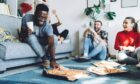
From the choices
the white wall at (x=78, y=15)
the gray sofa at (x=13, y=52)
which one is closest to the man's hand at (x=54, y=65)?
the gray sofa at (x=13, y=52)

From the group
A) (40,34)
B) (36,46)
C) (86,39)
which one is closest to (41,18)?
(40,34)

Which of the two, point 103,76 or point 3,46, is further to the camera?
point 3,46

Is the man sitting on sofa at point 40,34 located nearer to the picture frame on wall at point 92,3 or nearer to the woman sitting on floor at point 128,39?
the woman sitting on floor at point 128,39

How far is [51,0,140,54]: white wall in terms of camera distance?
4141 millimetres

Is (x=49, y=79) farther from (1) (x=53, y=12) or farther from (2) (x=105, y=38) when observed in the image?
(1) (x=53, y=12)

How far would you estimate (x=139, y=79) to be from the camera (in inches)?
75.7

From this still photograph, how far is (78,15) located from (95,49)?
3.69ft

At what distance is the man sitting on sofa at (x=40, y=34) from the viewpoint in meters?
2.70

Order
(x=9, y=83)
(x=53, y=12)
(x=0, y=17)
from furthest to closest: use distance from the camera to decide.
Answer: (x=53, y=12), (x=0, y=17), (x=9, y=83)

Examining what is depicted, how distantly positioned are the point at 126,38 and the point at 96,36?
506 millimetres

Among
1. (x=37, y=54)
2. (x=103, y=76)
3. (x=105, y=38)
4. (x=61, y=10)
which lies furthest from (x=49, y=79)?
(x=61, y=10)

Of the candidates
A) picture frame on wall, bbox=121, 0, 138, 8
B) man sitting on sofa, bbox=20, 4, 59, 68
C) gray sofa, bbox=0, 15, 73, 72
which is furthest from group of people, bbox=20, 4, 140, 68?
picture frame on wall, bbox=121, 0, 138, 8

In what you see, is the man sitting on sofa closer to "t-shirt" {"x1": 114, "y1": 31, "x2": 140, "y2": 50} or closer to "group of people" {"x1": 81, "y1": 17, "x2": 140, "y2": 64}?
"group of people" {"x1": 81, "y1": 17, "x2": 140, "y2": 64}

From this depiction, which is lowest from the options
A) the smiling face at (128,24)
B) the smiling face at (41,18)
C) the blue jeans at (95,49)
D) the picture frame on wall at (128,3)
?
the blue jeans at (95,49)
